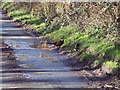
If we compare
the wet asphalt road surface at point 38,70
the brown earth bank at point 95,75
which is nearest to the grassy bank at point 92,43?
the brown earth bank at point 95,75

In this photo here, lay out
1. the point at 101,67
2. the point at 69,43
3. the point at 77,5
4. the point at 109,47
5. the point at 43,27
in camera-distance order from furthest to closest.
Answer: the point at 43,27
the point at 77,5
the point at 69,43
the point at 109,47
the point at 101,67

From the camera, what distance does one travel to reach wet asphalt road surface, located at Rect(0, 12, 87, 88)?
8461mm

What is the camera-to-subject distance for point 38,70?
9.87 meters

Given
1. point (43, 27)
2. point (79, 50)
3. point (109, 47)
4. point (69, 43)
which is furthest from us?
point (43, 27)

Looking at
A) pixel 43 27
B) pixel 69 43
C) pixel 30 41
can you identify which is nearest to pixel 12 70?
pixel 69 43

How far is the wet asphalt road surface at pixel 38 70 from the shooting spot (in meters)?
8.46

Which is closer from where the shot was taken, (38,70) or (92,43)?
(38,70)

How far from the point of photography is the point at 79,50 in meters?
11.8

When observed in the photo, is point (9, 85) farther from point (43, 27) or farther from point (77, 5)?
point (43, 27)

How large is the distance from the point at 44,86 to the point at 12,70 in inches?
78.6

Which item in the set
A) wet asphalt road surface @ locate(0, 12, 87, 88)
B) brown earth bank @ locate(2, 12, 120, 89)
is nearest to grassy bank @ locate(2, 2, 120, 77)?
brown earth bank @ locate(2, 12, 120, 89)

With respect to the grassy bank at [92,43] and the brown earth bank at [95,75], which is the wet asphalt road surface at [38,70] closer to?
the brown earth bank at [95,75]

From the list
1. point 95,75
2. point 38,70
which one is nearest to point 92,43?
point 95,75

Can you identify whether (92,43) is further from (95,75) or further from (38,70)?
(38,70)
